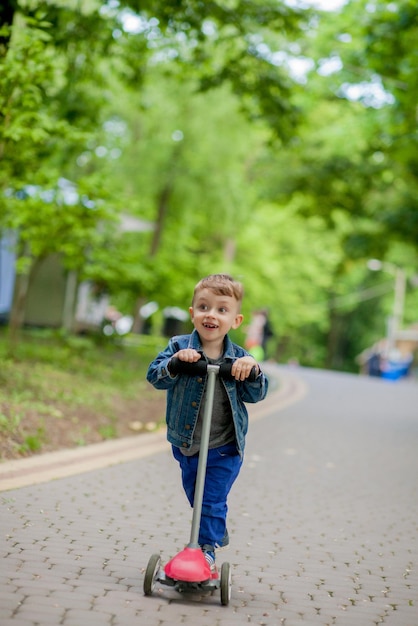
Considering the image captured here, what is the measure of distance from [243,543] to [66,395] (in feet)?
20.3

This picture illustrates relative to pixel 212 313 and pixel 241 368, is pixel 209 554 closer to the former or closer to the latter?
pixel 241 368

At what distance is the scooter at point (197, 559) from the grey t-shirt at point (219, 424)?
9.6 inches

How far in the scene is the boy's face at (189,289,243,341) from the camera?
4.74m

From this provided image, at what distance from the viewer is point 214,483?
16.1 feet

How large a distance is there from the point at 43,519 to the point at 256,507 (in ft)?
6.91

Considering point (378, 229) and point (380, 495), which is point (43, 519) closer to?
point (380, 495)

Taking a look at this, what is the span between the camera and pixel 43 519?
6109 mm

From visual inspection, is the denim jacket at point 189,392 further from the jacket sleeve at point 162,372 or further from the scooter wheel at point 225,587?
the scooter wheel at point 225,587

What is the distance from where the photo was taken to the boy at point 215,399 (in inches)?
187

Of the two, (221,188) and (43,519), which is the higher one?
(221,188)

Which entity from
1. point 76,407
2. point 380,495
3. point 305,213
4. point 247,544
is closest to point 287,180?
point 305,213

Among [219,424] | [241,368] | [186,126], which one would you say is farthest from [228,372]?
[186,126]

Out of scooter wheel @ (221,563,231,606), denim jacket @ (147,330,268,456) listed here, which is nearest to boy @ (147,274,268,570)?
denim jacket @ (147,330,268,456)

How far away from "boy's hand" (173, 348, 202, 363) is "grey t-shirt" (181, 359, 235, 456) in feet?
1.03
